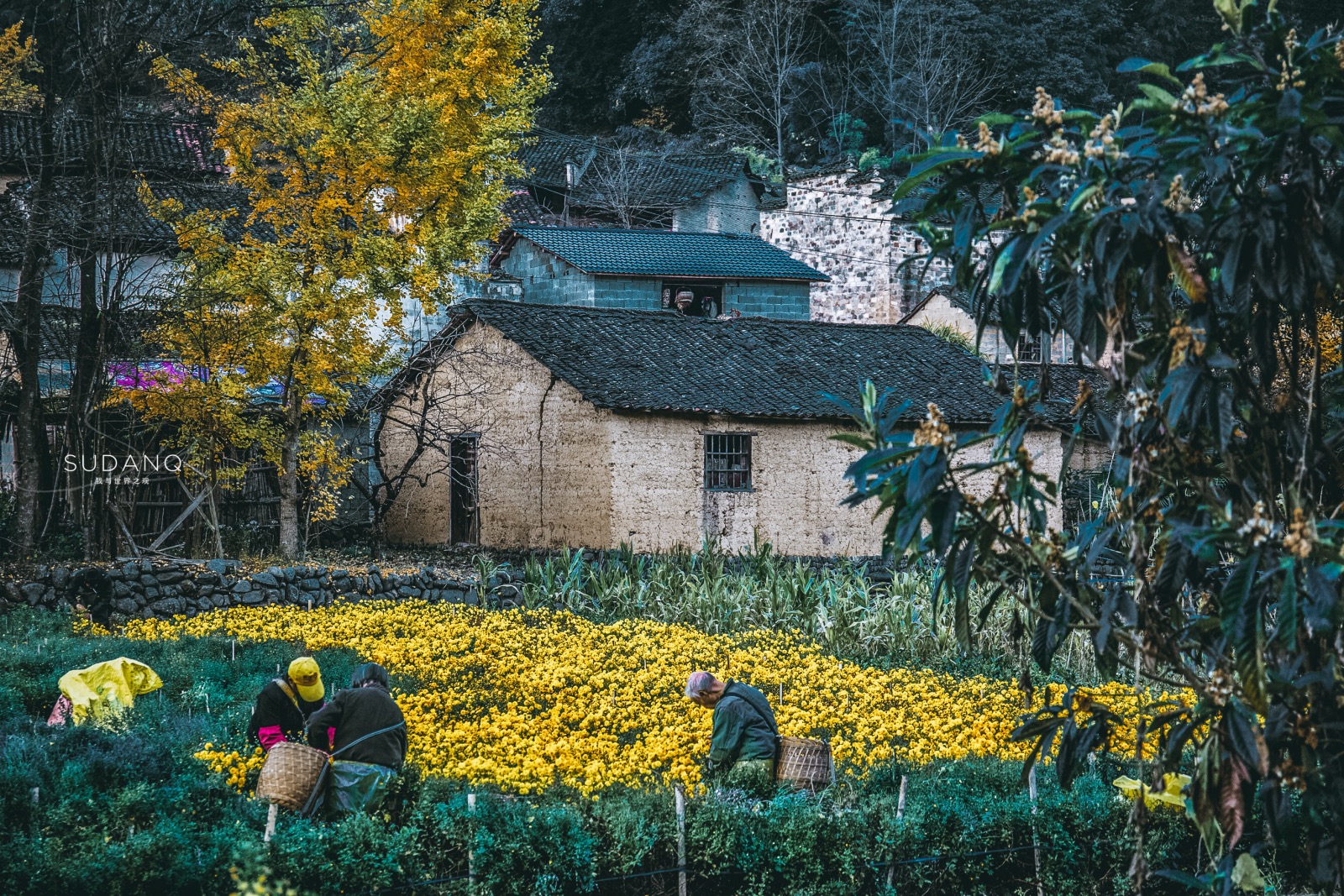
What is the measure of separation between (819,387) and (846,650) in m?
8.99

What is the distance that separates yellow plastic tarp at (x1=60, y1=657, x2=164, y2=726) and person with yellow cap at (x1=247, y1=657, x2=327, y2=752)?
1.69 metres

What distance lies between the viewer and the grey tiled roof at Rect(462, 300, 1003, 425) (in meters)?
23.5

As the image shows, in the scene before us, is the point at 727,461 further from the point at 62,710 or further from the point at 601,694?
the point at 62,710

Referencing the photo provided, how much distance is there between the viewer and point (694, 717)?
12.0 m

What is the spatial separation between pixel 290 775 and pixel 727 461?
15.7 meters

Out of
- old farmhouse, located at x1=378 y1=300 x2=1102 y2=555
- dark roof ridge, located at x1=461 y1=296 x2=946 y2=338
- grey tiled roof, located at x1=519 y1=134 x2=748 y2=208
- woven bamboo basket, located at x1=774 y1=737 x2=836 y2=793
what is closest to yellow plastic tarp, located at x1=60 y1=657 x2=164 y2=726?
woven bamboo basket, located at x1=774 y1=737 x2=836 y2=793

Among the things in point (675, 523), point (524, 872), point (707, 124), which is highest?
point (707, 124)

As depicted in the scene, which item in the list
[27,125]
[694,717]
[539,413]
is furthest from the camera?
[27,125]

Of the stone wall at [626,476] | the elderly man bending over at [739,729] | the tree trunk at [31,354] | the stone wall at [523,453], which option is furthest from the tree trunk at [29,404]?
the elderly man bending over at [739,729]

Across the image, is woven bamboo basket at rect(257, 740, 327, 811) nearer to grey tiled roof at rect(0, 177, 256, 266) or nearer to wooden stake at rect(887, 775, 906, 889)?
wooden stake at rect(887, 775, 906, 889)

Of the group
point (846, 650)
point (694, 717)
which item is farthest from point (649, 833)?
point (846, 650)

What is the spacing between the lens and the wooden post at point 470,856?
7673mm

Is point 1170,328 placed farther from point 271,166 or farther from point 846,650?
point 271,166

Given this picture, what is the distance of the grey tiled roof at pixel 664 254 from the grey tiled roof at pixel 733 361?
8.39m
